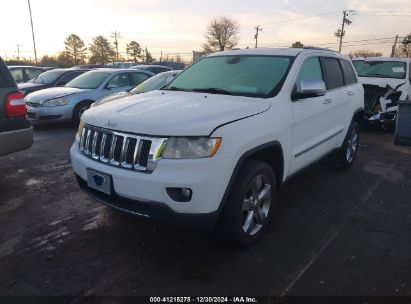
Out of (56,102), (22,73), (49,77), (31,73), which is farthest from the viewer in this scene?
(31,73)

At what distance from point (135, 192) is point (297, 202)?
238 cm

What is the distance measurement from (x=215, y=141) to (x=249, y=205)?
0.82 metres

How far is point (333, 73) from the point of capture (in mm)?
4871

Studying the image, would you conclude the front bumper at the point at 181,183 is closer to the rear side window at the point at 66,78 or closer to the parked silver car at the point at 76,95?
the parked silver car at the point at 76,95

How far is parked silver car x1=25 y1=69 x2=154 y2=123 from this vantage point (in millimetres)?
8562

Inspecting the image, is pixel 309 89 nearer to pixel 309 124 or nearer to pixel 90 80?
pixel 309 124

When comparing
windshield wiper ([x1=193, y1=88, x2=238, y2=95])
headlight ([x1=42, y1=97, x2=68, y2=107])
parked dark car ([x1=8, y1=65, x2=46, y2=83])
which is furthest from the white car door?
parked dark car ([x1=8, y1=65, x2=46, y2=83])

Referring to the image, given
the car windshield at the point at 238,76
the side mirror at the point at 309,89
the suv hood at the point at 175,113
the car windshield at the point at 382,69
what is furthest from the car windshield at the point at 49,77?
the side mirror at the point at 309,89

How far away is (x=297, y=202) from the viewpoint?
4422 mm

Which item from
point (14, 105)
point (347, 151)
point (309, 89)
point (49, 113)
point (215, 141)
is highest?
point (309, 89)

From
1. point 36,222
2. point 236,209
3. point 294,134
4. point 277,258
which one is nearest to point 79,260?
point 36,222

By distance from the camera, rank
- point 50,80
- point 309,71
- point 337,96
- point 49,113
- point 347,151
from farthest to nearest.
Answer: point 50,80 < point 49,113 < point 347,151 < point 337,96 < point 309,71

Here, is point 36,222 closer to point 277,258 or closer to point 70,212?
point 70,212

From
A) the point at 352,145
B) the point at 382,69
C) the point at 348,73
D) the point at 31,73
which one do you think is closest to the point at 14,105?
the point at 348,73
